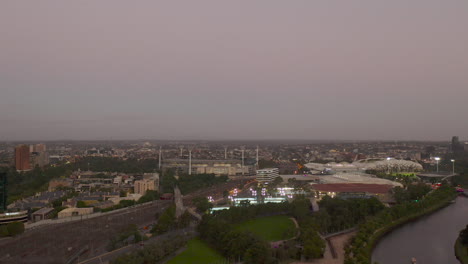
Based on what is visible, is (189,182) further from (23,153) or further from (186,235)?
(23,153)

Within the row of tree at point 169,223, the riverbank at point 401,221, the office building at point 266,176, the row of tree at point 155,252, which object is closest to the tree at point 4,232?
the row of tree at point 169,223

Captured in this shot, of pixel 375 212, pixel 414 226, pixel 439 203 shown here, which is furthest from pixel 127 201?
pixel 439 203

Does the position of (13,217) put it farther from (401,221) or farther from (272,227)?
(401,221)

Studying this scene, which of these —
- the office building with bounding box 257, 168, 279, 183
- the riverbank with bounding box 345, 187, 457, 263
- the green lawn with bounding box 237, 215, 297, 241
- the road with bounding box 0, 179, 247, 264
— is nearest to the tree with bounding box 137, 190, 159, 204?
the road with bounding box 0, 179, 247, 264

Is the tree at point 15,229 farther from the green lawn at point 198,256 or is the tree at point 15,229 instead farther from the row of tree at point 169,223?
the green lawn at point 198,256

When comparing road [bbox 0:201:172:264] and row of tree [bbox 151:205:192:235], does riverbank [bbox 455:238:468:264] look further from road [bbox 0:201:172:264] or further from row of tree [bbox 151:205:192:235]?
road [bbox 0:201:172:264]

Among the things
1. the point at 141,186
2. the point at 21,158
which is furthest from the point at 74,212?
the point at 21,158

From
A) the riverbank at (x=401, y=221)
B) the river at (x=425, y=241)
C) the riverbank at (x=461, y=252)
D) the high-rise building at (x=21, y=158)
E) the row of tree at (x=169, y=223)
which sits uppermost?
the high-rise building at (x=21, y=158)
